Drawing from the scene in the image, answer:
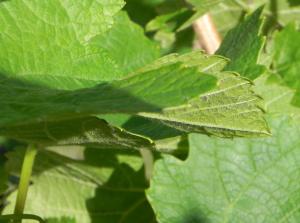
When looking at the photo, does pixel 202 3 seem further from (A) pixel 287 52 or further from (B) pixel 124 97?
(B) pixel 124 97

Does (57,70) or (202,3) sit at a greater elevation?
(202,3)

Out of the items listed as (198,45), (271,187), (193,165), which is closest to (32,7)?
(193,165)

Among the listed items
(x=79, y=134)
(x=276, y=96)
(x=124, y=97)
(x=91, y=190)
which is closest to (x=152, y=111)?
(x=124, y=97)

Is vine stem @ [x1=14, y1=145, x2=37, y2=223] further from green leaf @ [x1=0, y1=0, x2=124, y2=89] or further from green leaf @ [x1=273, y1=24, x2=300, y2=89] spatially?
green leaf @ [x1=273, y1=24, x2=300, y2=89]

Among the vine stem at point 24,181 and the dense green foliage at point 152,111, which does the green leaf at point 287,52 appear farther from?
the vine stem at point 24,181

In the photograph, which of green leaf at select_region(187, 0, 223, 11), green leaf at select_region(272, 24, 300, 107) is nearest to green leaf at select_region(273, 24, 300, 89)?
green leaf at select_region(272, 24, 300, 107)

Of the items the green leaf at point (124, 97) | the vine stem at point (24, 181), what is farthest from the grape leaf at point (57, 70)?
the vine stem at point (24, 181)
